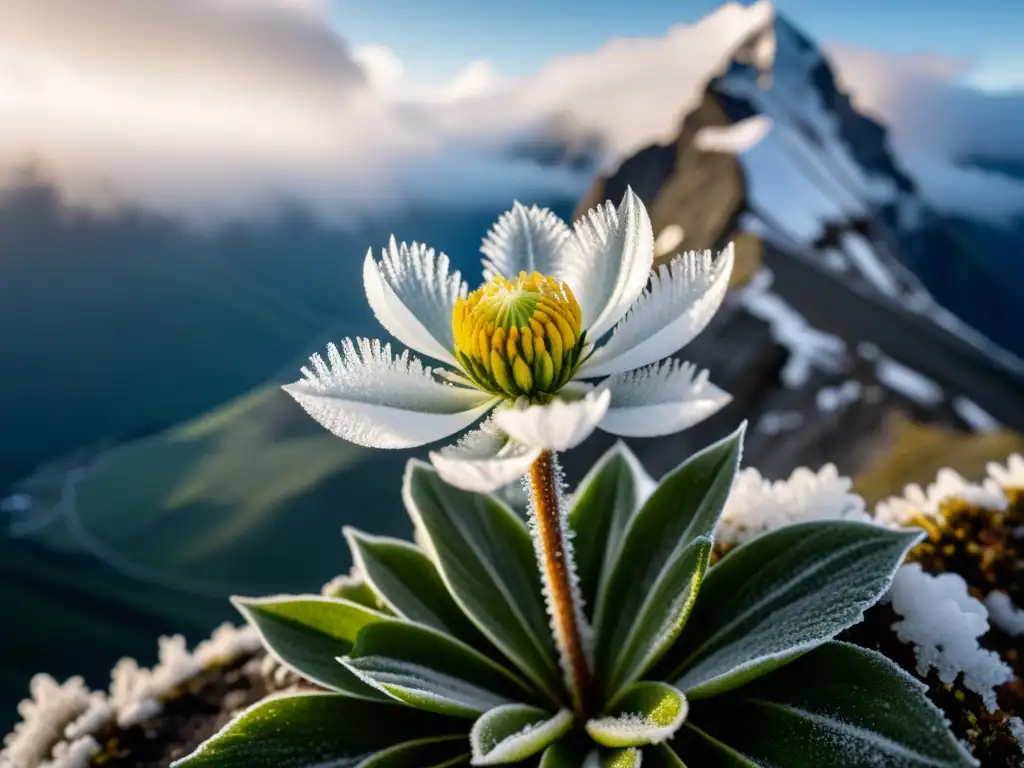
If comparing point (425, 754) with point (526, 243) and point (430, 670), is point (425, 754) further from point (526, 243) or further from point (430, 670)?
point (526, 243)

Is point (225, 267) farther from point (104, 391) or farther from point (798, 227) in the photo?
point (798, 227)

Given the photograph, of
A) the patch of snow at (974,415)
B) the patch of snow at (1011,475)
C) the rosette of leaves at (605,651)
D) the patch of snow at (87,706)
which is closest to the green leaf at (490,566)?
the rosette of leaves at (605,651)

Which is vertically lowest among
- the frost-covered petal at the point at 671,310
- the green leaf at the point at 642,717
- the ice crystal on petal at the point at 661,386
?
the green leaf at the point at 642,717

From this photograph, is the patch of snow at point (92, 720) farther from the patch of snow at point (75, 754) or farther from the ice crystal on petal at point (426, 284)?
the ice crystal on petal at point (426, 284)

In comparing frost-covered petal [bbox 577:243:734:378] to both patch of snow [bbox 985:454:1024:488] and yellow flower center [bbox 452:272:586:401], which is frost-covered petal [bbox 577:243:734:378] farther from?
patch of snow [bbox 985:454:1024:488]

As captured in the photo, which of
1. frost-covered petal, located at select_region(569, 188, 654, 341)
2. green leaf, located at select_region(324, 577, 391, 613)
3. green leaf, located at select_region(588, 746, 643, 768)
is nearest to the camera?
green leaf, located at select_region(588, 746, 643, 768)

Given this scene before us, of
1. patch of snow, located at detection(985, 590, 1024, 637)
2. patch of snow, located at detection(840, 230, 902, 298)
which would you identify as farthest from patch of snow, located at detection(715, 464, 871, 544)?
patch of snow, located at detection(840, 230, 902, 298)
